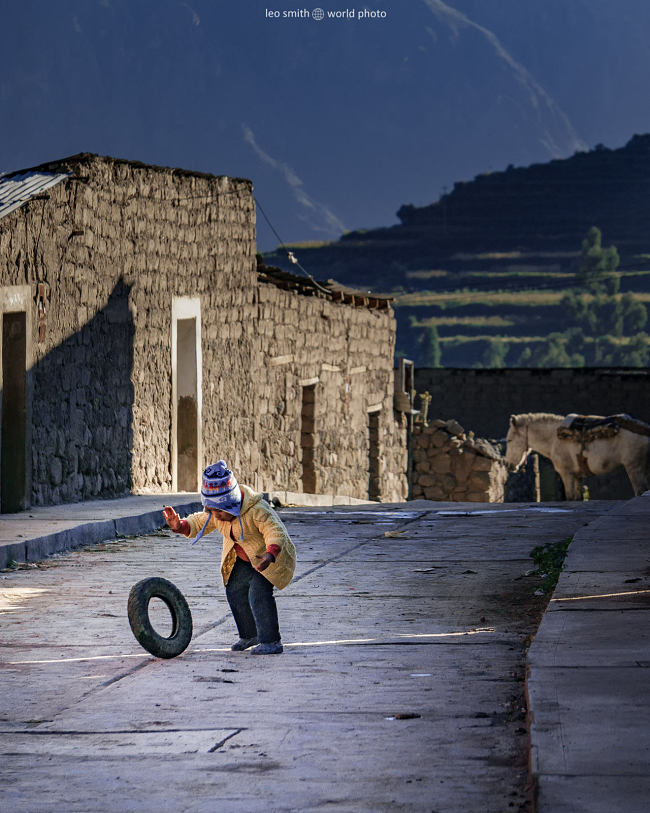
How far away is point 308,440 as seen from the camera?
2128 cm

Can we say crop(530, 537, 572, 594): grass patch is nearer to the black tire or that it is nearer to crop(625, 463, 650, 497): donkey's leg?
the black tire

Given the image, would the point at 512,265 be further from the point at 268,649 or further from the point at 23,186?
the point at 268,649

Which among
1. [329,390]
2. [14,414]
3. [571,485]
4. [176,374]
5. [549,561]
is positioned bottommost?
[571,485]

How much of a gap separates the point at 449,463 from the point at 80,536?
17.4 metres

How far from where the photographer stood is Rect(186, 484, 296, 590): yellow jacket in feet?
21.5

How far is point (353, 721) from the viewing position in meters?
4.83

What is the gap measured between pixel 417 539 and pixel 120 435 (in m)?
5.37

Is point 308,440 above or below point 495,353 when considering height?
below

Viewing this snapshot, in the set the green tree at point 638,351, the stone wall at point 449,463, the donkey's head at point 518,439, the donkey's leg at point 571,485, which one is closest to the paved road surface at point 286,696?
the donkey's leg at point 571,485

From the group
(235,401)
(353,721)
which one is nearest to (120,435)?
(235,401)

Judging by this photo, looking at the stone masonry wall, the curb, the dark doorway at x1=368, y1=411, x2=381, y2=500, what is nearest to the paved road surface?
the curb

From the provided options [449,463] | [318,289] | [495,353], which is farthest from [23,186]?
[495,353]

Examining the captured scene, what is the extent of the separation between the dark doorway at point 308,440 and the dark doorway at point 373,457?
3472mm

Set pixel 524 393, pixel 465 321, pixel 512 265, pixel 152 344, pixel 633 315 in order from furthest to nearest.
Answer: pixel 512 265 < pixel 465 321 < pixel 633 315 < pixel 524 393 < pixel 152 344
